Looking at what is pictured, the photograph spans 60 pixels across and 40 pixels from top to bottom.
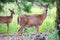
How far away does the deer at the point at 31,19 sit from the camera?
522cm

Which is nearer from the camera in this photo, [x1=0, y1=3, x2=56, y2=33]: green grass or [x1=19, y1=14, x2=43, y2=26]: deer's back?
[x1=0, y1=3, x2=56, y2=33]: green grass

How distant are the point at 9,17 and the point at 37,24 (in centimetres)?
64

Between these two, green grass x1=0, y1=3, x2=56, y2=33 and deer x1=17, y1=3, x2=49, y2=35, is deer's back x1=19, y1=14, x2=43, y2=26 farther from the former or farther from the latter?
green grass x1=0, y1=3, x2=56, y2=33

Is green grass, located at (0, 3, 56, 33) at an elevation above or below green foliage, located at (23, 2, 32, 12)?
below

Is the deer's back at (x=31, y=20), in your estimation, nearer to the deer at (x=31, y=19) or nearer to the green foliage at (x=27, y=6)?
the deer at (x=31, y=19)

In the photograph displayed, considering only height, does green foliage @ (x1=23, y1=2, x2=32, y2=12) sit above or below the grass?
above

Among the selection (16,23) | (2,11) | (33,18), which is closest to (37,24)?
(33,18)

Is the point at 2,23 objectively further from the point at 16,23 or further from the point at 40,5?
the point at 40,5

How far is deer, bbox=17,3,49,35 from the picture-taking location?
522cm

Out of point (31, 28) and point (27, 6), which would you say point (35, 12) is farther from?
point (31, 28)

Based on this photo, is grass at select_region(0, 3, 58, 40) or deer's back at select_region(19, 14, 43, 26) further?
deer's back at select_region(19, 14, 43, 26)

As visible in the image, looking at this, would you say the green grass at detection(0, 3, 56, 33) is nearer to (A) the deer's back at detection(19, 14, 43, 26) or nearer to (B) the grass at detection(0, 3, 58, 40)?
(B) the grass at detection(0, 3, 58, 40)

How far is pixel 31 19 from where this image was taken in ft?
17.6

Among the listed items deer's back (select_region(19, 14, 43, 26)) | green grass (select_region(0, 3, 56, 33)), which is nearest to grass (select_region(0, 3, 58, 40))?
green grass (select_region(0, 3, 56, 33))
